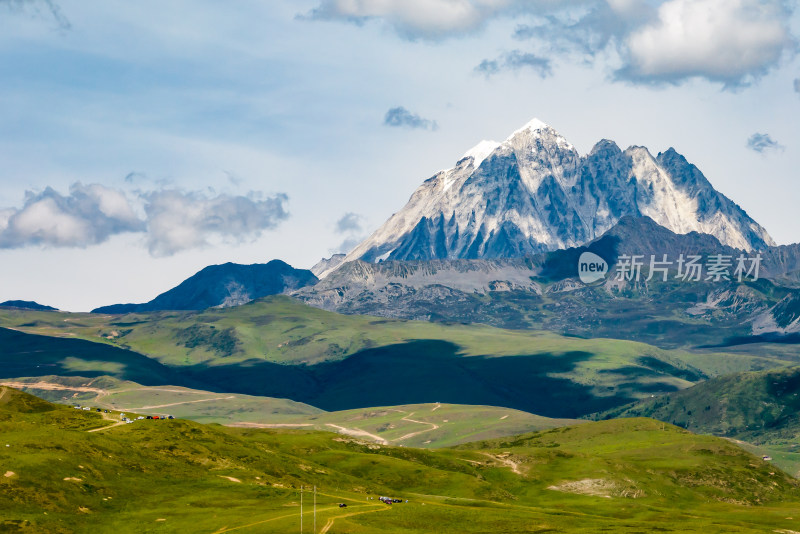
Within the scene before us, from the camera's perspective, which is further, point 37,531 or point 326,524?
point 326,524

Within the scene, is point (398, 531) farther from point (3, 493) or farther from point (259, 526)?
point (3, 493)

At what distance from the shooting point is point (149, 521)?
199000mm

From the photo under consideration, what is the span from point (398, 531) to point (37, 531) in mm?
66205

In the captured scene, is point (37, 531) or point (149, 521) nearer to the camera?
point (37, 531)

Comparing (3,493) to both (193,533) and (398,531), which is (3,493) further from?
(398,531)

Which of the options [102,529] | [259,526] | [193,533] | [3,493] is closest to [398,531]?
[259,526]

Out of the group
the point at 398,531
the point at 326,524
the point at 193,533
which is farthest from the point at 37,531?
the point at 398,531

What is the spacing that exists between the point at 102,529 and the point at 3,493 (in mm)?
22294

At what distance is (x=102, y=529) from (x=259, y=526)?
29702mm

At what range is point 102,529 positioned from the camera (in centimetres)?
19175

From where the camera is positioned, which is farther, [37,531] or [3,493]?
[3,493]

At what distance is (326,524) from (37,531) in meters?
52.4

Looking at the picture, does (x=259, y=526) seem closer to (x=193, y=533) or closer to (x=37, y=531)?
(x=193, y=533)

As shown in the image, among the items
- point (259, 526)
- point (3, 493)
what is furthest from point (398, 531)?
point (3, 493)
